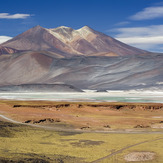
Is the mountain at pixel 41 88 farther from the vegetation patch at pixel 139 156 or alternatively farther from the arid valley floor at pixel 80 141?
the vegetation patch at pixel 139 156

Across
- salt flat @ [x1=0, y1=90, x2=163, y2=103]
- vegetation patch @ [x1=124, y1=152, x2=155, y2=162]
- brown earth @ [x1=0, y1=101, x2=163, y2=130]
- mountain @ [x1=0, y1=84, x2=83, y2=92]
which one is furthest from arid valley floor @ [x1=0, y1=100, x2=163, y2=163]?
mountain @ [x1=0, y1=84, x2=83, y2=92]

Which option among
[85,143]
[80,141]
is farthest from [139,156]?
[80,141]

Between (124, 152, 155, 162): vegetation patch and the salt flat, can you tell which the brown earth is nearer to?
(124, 152, 155, 162): vegetation patch

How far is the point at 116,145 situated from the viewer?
93.6ft

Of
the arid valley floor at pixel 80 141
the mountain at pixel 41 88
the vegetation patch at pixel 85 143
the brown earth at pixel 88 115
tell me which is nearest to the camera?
the arid valley floor at pixel 80 141

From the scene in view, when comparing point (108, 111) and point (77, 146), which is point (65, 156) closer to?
point (77, 146)

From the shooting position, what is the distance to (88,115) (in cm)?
5231

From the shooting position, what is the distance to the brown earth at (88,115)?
40.9 m

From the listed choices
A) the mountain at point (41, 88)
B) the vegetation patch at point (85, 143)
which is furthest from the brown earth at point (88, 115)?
the mountain at point (41, 88)

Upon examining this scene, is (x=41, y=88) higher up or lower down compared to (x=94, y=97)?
higher up

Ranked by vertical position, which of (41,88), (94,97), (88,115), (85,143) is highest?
(41,88)

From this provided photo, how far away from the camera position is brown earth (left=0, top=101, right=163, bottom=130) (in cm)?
4088

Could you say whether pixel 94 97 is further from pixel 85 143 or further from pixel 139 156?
pixel 139 156

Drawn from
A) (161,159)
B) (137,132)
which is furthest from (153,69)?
(161,159)
